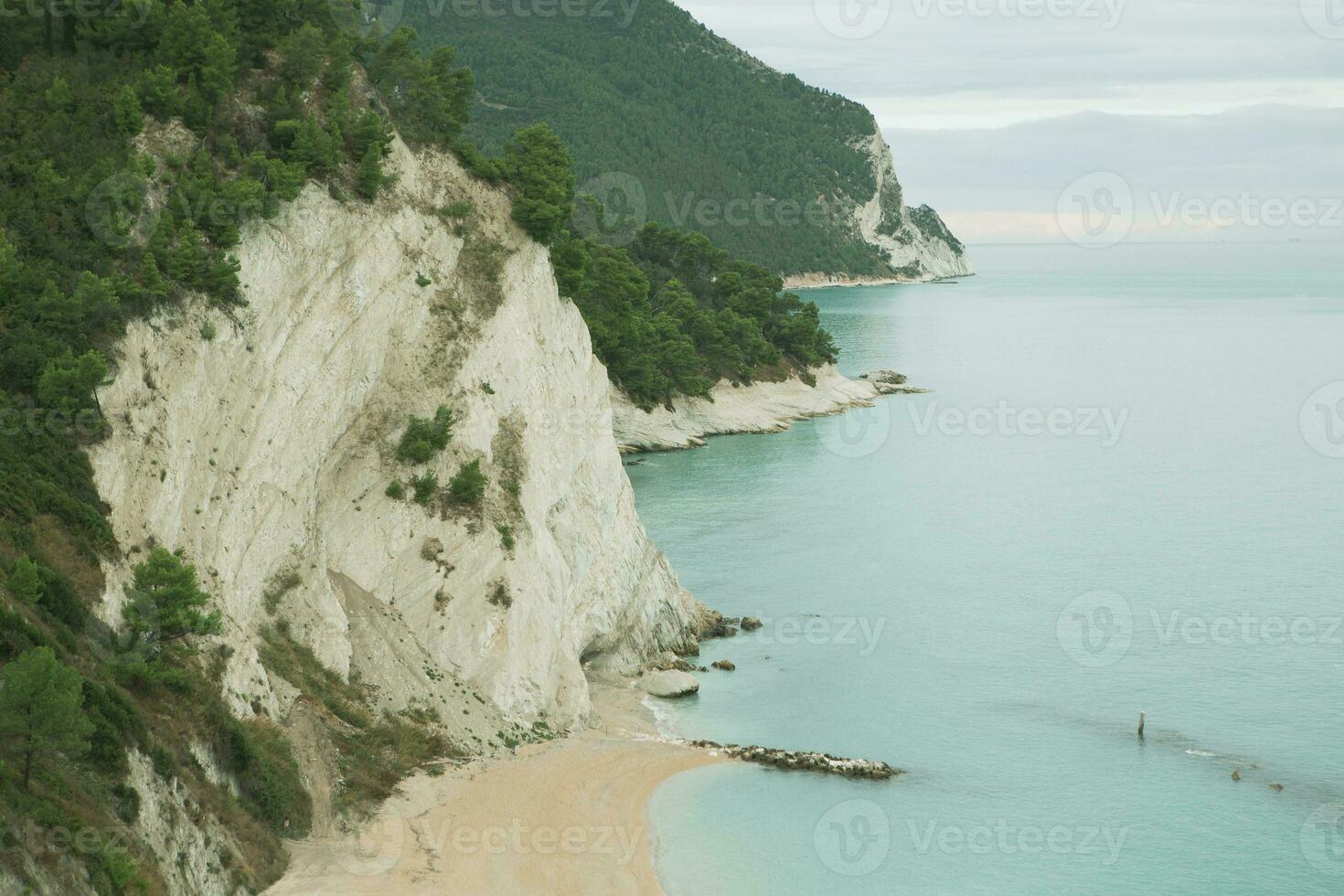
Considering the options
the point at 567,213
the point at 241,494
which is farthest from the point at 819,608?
the point at 241,494

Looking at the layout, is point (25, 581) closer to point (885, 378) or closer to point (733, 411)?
point (733, 411)

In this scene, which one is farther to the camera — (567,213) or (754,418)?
(754,418)

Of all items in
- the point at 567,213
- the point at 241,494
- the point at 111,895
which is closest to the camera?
the point at 111,895

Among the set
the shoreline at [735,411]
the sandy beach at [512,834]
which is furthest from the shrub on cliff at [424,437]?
the shoreline at [735,411]

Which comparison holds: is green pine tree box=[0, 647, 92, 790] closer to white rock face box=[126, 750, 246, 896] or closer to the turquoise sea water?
white rock face box=[126, 750, 246, 896]

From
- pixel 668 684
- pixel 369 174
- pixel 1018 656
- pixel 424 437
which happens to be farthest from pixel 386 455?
pixel 1018 656

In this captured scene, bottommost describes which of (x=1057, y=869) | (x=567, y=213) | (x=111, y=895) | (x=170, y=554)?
(x=1057, y=869)

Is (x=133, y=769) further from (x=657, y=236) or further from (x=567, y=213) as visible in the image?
(x=657, y=236)
